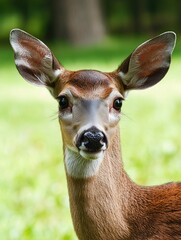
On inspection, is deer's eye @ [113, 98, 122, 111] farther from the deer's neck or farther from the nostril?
the nostril

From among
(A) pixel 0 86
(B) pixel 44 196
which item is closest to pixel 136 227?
(B) pixel 44 196

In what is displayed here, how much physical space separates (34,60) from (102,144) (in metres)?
0.89

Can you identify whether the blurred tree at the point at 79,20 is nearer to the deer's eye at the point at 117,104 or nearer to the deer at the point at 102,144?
the deer at the point at 102,144

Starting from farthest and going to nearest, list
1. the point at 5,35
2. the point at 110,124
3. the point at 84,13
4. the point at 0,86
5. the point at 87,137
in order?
the point at 5,35 < the point at 84,13 < the point at 0,86 < the point at 110,124 < the point at 87,137

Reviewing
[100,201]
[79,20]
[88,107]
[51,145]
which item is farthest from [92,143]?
[79,20]

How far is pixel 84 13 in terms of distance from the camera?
87.2ft

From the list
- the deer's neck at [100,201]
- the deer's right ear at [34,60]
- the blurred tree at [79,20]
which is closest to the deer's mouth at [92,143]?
the deer's neck at [100,201]

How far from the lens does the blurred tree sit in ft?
86.6

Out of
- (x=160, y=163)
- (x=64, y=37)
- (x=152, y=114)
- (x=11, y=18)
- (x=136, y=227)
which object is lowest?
(x=11, y=18)

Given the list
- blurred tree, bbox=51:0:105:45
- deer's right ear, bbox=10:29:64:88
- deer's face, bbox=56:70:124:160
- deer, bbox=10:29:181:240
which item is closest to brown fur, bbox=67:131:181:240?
deer, bbox=10:29:181:240

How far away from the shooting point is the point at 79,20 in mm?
26562

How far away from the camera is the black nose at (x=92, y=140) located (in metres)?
3.91

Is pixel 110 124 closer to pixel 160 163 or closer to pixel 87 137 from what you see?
pixel 87 137

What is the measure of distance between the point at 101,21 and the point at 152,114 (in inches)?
671
